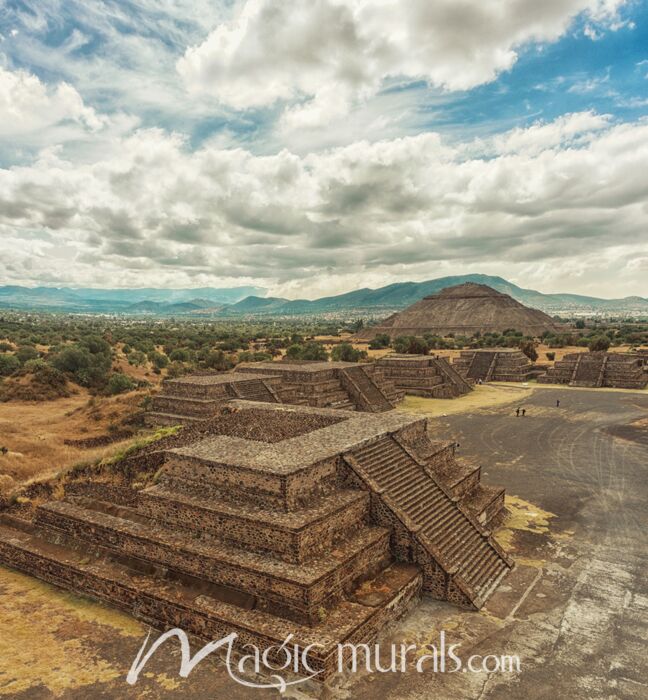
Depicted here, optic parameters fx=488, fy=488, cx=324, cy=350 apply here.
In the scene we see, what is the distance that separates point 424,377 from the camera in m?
37.7

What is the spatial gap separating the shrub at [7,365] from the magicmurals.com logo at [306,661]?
37.5 m

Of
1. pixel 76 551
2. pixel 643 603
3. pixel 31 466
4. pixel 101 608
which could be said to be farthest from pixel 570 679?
pixel 31 466

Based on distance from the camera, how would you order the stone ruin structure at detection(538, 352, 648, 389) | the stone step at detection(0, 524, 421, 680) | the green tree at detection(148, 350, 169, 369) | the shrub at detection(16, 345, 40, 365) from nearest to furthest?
the stone step at detection(0, 524, 421, 680)
the stone ruin structure at detection(538, 352, 648, 389)
the shrub at detection(16, 345, 40, 365)
the green tree at detection(148, 350, 169, 369)

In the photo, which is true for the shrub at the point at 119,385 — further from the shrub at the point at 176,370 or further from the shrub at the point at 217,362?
the shrub at the point at 217,362

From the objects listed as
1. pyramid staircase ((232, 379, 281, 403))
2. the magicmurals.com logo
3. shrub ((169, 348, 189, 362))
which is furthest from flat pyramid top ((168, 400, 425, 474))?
shrub ((169, 348, 189, 362))

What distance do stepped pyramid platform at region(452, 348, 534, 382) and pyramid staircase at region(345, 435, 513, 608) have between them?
3497 centimetres

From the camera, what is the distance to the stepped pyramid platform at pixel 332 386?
27.8 metres

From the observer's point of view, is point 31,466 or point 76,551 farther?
point 31,466

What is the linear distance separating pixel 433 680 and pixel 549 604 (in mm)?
3437

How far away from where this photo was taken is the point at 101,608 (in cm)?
973

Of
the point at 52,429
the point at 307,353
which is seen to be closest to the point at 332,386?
the point at 52,429

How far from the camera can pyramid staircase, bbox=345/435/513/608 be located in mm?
9977

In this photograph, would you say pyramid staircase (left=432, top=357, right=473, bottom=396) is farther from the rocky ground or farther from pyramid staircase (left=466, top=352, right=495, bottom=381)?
the rocky ground

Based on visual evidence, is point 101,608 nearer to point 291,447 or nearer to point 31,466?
point 291,447
